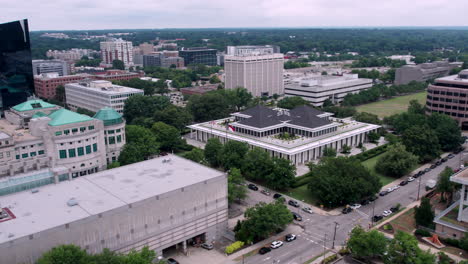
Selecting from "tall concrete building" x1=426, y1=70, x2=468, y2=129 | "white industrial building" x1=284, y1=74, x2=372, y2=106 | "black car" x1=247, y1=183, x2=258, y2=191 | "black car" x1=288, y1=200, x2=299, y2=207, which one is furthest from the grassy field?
"black car" x1=288, y1=200, x2=299, y2=207

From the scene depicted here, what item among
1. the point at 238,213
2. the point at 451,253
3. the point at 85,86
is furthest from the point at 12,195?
the point at 85,86

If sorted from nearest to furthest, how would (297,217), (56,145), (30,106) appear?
(297,217), (56,145), (30,106)

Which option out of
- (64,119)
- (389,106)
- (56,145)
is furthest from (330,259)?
(389,106)

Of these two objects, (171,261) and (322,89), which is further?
(322,89)

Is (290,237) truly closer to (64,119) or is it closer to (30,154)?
(64,119)

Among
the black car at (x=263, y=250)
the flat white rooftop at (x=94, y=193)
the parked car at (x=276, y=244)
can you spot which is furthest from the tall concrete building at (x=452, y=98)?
the flat white rooftop at (x=94, y=193)
